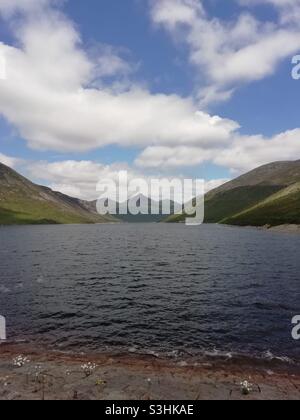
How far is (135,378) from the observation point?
945 inches

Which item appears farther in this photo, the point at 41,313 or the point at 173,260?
the point at 173,260

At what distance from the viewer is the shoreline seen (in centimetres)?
2119

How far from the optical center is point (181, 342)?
113 ft

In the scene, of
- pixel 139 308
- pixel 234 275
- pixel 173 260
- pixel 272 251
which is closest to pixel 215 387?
pixel 139 308

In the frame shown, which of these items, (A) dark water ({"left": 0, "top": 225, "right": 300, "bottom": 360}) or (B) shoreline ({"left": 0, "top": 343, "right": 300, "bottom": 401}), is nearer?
(B) shoreline ({"left": 0, "top": 343, "right": 300, "bottom": 401})

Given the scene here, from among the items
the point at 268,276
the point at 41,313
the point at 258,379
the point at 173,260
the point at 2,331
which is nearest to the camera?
the point at 258,379

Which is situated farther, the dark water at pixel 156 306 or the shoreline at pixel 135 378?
the dark water at pixel 156 306

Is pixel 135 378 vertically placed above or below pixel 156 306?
above

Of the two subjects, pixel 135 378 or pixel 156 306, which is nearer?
pixel 135 378

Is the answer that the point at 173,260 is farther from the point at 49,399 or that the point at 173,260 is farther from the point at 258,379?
the point at 49,399

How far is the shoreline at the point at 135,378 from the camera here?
21.2 metres

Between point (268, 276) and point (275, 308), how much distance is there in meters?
22.7
